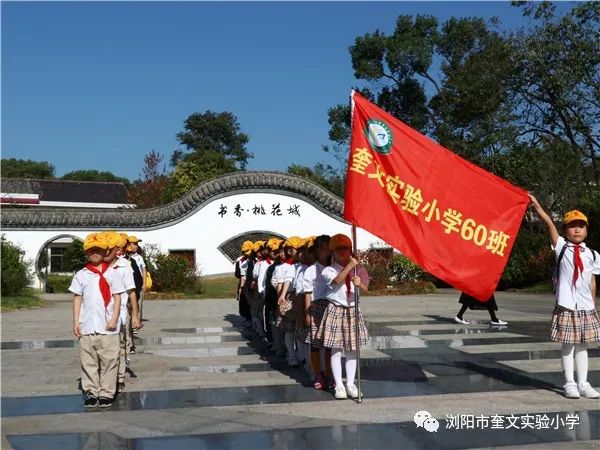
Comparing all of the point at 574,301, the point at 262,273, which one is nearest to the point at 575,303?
the point at 574,301

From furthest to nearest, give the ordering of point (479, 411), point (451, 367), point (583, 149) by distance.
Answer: point (583, 149) < point (451, 367) < point (479, 411)

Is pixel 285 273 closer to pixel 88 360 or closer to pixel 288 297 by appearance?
pixel 288 297

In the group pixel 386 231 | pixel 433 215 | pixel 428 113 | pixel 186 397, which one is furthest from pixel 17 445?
pixel 428 113

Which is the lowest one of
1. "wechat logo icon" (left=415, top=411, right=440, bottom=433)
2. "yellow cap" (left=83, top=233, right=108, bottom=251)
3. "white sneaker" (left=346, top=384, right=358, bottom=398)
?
"wechat logo icon" (left=415, top=411, right=440, bottom=433)

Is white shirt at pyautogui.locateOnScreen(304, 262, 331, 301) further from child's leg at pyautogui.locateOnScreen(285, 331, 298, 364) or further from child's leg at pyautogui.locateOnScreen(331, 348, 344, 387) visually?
child's leg at pyautogui.locateOnScreen(285, 331, 298, 364)

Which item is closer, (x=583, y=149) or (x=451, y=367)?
(x=451, y=367)

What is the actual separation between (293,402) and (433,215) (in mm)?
2292

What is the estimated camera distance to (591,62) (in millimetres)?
21406

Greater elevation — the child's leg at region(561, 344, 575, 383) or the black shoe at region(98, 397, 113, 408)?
the child's leg at region(561, 344, 575, 383)

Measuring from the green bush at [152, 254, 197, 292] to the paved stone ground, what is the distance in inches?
411

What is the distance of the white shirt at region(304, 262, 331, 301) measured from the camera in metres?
7.00

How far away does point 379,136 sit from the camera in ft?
22.3

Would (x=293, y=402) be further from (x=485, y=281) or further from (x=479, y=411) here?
(x=485, y=281)

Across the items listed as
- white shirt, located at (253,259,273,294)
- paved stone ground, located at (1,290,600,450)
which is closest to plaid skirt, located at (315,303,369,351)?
paved stone ground, located at (1,290,600,450)
